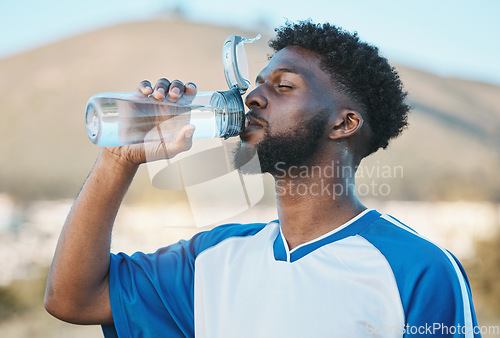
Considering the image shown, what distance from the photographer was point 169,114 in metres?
1.33

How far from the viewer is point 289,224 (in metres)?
1.52

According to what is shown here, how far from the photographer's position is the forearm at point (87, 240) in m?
1.41

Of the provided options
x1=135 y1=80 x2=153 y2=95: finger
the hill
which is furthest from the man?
the hill

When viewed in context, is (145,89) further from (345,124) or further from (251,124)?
(345,124)

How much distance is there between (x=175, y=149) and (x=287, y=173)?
1.16ft

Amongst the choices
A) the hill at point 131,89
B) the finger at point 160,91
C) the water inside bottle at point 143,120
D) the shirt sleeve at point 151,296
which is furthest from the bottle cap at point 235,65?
the hill at point 131,89

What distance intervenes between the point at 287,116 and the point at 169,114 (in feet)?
1.07

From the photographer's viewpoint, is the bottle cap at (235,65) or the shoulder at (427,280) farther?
the bottle cap at (235,65)

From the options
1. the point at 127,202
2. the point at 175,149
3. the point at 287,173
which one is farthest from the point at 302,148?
the point at 127,202

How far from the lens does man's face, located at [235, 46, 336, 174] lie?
145 cm

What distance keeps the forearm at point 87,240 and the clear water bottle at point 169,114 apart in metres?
0.16

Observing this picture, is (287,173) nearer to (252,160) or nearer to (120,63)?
(252,160)

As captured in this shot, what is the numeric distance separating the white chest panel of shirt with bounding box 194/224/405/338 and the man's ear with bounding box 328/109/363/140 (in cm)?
31

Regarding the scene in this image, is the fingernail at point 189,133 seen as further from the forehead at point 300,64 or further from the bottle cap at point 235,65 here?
the forehead at point 300,64
